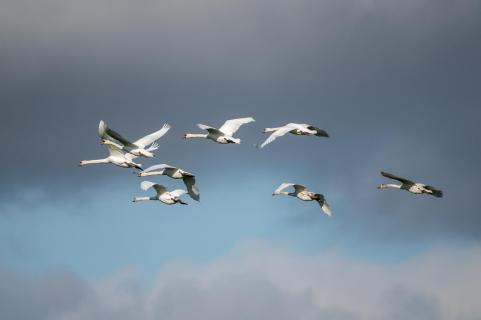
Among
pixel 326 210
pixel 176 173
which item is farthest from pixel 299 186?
pixel 176 173

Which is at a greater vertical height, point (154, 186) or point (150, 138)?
point (150, 138)

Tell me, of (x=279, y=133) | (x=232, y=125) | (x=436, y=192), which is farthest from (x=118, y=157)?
(x=436, y=192)

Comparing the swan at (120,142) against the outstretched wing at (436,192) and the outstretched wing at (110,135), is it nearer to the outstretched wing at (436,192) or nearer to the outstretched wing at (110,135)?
the outstretched wing at (110,135)

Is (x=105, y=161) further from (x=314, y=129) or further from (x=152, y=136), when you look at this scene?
(x=314, y=129)

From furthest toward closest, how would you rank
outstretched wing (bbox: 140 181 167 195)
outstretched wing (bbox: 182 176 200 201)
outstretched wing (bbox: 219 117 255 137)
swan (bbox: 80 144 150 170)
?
outstretched wing (bbox: 219 117 255 137)
outstretched wing (bbox: 182 176 200 201)
outstretched wing (bbox: 140 181 167 195)
swan (bbox: 80 144 150 170)

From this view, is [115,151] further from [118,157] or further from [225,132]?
[225,132]

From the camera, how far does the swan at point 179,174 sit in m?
101

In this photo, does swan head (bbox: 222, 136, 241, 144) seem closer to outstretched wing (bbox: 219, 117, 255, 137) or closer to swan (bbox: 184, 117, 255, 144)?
swan (bbox: 184, 117, 255, 144)

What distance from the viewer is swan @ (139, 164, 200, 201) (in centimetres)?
10089

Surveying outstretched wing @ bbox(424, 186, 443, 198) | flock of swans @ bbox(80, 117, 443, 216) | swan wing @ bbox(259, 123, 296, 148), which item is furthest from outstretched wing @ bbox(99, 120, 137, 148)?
outstretched wing @ bbox(424, 186, 443, 198)

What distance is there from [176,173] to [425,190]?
15.8 meters

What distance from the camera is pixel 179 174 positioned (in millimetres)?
101562

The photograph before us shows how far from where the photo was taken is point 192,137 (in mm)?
110625

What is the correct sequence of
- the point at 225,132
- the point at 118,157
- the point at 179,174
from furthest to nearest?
the point at 225,132
the point at 179,174
the point at 118,157
